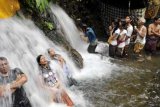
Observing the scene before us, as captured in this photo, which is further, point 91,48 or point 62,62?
point 91,48

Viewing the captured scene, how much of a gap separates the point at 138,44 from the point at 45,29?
10.4 ft

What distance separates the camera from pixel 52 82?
9.86 metres

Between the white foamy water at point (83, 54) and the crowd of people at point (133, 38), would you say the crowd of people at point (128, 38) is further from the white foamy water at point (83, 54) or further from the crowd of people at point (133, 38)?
the white foamy water at point (83, 54)

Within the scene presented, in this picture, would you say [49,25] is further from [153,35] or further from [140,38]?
[153,35]

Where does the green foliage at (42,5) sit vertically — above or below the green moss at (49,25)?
above

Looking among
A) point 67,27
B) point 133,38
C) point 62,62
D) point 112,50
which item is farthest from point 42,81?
point 133,38

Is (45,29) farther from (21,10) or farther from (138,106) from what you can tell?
(138,106)

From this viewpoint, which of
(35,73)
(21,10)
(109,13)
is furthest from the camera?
(109,13)

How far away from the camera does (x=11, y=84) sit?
26.8 ft

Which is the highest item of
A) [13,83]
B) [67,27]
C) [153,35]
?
[67,27]

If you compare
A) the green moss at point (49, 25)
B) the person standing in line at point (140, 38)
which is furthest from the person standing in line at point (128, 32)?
the green moss at point (49, 25)

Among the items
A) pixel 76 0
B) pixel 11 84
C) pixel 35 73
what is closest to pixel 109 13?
pixel 76 0

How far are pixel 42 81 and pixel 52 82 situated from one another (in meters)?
0.24

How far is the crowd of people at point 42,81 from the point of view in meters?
8.17
